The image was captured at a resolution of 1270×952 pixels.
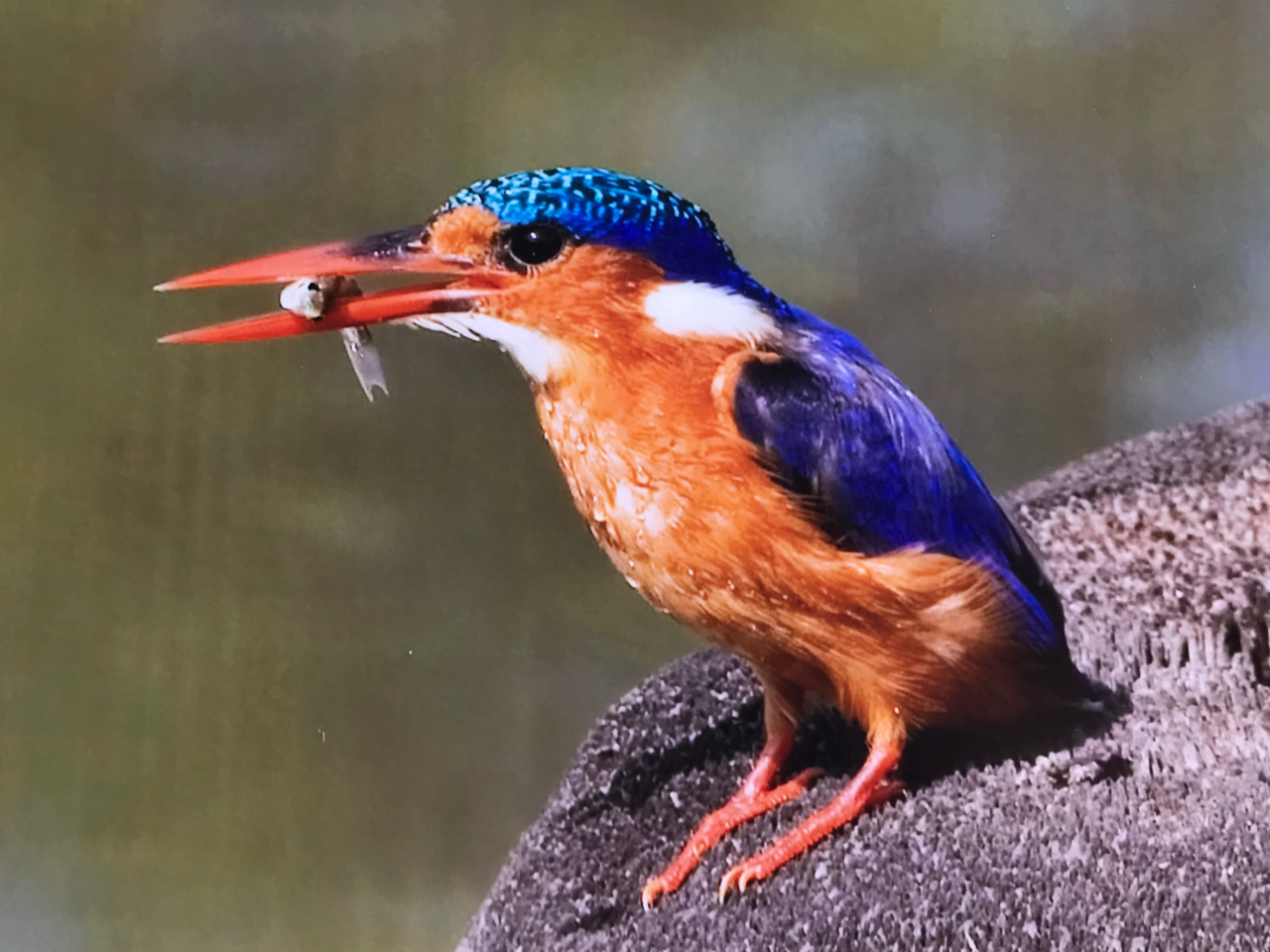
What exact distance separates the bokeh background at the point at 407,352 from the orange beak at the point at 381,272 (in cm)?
20

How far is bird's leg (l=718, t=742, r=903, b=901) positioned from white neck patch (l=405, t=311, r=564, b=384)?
1.39ft

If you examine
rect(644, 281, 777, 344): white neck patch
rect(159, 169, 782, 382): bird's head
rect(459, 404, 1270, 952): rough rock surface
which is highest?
rect(159, 169, 782, 382): bird's head

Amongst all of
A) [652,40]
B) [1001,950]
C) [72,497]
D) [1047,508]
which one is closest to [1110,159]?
[1047,508]

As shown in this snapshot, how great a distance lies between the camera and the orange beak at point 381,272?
2.52 ft

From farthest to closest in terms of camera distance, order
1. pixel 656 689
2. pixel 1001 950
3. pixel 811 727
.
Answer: pixel 656 689 → pixel 811 727 → pixel 1001 950

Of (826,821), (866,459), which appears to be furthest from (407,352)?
(826,821)

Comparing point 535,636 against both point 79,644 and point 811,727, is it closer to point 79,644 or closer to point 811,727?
point 811,727

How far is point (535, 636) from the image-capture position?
3.47ft

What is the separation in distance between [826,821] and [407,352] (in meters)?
0.59

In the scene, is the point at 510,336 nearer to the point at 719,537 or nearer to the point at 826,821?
the point at 719,537

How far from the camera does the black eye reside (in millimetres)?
762

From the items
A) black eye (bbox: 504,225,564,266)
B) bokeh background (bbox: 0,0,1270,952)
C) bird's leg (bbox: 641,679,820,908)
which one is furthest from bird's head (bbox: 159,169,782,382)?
bird's leg (bbox: 641,679,820,908)

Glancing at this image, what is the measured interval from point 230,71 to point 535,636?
66cm

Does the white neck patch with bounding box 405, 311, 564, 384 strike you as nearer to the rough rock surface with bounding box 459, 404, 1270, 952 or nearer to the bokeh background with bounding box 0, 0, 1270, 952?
the bokeh background with bounding box 0, 0, 1270, 952
